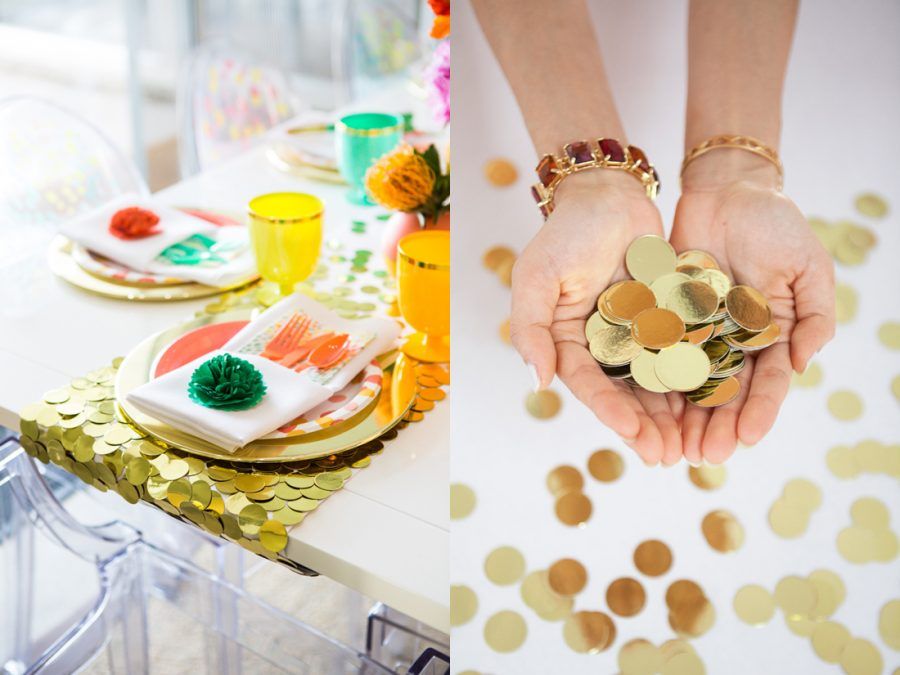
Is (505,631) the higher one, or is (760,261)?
(760,261)

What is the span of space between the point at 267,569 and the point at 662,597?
1186 millimetres

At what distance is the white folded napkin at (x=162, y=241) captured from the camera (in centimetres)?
108

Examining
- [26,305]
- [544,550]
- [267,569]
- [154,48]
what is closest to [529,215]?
[544,550]

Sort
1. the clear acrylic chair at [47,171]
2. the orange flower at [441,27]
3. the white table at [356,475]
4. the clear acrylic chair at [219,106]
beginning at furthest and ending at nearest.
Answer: the clear acrylic chair at [219,106] → the clear acrylic chair at [47,171] → the orange flower at [441,27] → the white table at [356,475]

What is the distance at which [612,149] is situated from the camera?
1.70 feet

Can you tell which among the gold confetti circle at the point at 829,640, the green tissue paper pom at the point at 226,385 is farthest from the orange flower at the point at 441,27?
the gold confetti circle at the point at 829,640

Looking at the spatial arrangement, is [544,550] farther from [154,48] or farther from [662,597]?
[154,48]

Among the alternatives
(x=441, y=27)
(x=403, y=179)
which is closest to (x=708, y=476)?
(x=403, y=179)

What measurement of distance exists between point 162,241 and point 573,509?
32.0 inches

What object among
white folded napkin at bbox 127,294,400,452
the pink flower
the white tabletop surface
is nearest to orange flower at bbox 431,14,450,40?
the pink flower

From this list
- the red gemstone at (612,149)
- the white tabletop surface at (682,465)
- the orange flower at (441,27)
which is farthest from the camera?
the orange flower at (441,27)

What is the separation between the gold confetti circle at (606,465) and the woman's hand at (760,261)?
39mm

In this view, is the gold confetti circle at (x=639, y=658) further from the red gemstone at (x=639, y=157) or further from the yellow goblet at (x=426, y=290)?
the yellow goblet at (x=426, y=290)

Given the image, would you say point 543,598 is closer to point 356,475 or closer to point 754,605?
point 754,605
